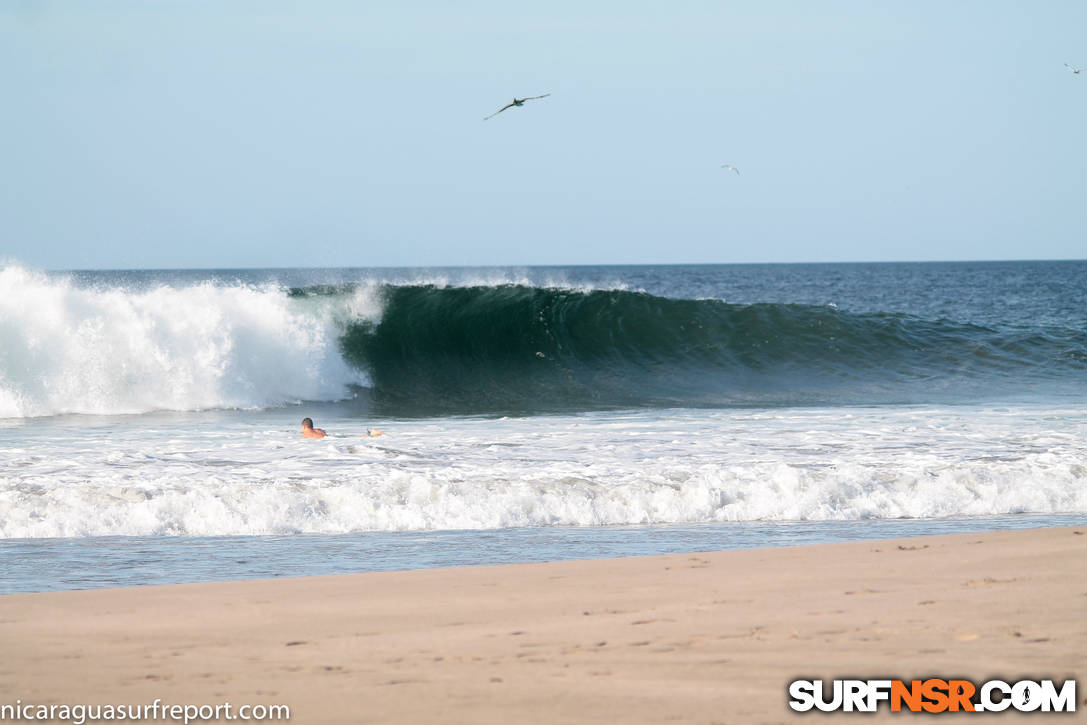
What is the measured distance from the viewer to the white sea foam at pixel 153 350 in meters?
13.8

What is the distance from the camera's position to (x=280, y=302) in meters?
17.4

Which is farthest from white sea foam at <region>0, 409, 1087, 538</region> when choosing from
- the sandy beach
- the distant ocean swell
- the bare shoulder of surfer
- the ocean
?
the distant ocean swell

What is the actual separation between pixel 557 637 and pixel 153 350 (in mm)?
12467

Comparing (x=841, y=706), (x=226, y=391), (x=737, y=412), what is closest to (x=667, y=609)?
(x=841, y=706)

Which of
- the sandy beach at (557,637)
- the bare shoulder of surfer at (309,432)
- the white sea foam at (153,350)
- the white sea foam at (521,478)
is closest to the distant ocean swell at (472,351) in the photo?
the white sea foam at (153,350)

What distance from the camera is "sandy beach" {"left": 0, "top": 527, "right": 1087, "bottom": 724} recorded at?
10.1 feet

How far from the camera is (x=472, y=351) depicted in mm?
19203

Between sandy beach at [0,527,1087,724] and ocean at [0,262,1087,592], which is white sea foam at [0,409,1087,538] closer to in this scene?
ocean at [0,262,1087,592]

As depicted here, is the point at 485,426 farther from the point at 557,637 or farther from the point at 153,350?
the point at 557,637

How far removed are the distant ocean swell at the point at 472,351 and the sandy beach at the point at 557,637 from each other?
9.23 meters

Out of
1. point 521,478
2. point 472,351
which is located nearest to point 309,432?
point 521,478

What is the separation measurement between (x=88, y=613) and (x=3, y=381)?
35.8ft

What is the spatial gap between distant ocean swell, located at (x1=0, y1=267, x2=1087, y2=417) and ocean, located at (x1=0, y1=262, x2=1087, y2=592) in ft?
0.19

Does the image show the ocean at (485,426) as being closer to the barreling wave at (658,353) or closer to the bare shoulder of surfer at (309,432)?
the barreling wave at (658,353)
